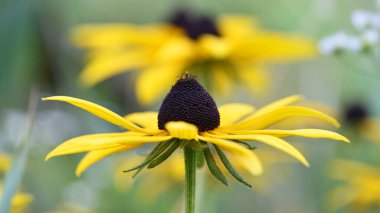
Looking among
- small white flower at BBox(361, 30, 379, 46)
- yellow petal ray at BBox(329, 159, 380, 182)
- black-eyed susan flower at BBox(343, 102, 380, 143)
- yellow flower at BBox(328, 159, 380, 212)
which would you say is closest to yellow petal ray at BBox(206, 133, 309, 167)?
small white flower at BBox(361, 30, 379, 46)

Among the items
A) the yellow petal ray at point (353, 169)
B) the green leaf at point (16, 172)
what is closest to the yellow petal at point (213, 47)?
the yellow petal ray at point (353, 169)

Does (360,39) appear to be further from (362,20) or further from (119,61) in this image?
(119,61)

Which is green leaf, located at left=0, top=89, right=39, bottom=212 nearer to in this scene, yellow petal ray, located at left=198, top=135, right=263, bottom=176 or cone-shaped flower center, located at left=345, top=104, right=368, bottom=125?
yellow petal ray, located at left=198, top=135, right=263, bottom=176

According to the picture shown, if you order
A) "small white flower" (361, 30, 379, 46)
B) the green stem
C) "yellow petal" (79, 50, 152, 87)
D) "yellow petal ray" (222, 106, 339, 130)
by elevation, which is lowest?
the green stem

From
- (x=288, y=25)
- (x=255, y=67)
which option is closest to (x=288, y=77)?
(x=288, y=25)

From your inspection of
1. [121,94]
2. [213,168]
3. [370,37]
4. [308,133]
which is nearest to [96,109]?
[213,168]
